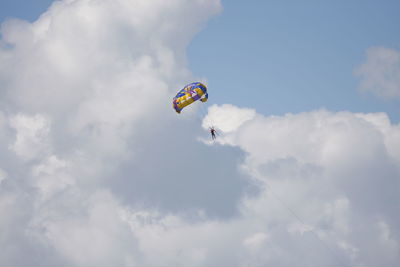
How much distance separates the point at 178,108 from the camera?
277 feet

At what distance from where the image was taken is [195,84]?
85688mm

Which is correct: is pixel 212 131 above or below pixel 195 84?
below

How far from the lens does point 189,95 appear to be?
→ 276ft

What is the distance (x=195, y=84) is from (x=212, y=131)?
1194 centimetres

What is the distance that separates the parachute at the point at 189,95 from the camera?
84.1 metres

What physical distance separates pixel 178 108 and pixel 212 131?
373 inches

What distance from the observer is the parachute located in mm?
84062

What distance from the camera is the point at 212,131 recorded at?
269ft

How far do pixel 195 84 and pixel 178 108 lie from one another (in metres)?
6.86

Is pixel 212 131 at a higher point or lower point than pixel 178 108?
A: lower
